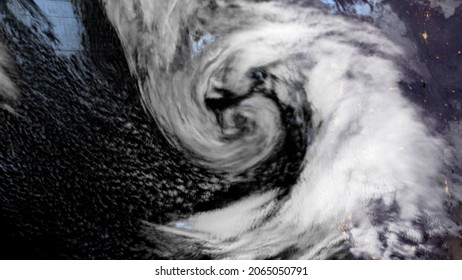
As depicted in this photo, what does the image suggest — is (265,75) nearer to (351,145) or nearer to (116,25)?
(351,145)

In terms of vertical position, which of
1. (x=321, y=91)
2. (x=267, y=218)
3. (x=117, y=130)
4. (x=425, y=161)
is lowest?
(x=267, y=218)

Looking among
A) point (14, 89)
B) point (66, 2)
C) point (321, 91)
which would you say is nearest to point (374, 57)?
point (321, 91)

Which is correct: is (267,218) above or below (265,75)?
below

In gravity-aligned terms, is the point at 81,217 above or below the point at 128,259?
above

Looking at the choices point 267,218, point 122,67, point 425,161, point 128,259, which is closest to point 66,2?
point 122,67

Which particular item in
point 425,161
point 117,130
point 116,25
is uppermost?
point 116,25
